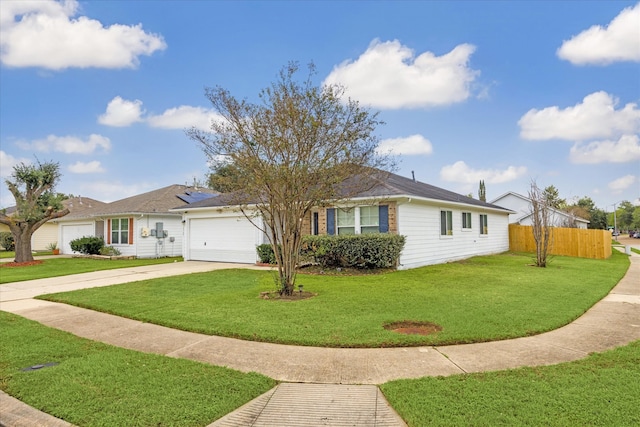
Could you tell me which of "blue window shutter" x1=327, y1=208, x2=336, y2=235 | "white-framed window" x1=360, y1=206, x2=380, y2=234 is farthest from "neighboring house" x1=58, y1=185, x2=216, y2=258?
"white-framed window" x1=360, y1=206, x2=380, y2=234

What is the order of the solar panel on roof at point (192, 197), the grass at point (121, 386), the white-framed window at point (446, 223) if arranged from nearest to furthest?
the grass at point (121, 386)
the white-framed window at point (446, 223)
the solar panel on roof at point (192, 197)

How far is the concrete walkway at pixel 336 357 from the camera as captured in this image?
326 cm

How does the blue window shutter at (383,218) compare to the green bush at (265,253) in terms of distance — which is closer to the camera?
the blue window shutter at (383,218)

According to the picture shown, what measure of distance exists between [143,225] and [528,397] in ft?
68.8

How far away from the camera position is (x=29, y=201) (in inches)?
743

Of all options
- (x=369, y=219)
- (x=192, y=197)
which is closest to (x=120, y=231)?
(x=192, y=197)

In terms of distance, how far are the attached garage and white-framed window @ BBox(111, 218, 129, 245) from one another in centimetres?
471

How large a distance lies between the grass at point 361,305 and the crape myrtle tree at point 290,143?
1.73 metres

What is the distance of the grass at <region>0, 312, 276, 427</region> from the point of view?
10.4 feet

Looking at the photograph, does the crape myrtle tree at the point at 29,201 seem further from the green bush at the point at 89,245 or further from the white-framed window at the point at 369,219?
the white-framed window at the point at 369,219

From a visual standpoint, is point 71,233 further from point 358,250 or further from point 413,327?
point 413,327

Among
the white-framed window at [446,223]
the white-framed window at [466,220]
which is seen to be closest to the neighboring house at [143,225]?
the white-framed window at [446,223]

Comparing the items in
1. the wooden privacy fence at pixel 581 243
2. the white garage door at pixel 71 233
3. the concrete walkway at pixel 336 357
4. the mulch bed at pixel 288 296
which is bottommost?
the concrete walkway at pixel 336 357

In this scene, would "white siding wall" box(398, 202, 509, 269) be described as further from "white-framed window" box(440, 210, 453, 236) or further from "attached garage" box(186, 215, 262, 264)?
"attached garage" box(186, 215, 262, 264)
